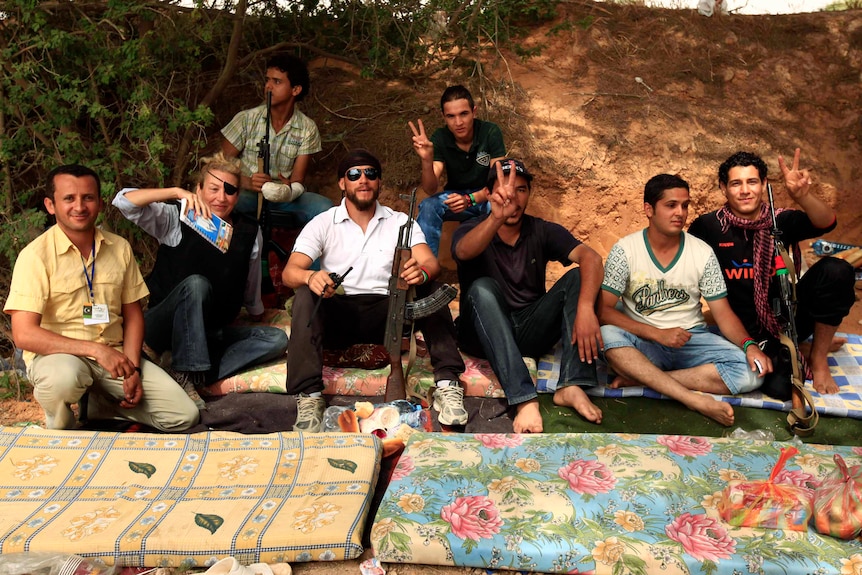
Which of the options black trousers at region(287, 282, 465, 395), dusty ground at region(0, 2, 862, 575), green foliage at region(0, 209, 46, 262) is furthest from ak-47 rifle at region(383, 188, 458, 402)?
green foliage at region(0, 209, 46, 262)

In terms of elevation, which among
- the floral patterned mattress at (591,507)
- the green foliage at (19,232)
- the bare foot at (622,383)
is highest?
the green foliage at (19,232)

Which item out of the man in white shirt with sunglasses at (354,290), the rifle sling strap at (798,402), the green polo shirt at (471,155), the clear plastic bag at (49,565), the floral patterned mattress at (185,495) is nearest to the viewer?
the clear plastic bag at (49,565)

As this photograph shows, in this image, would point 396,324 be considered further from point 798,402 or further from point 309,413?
point 798,402

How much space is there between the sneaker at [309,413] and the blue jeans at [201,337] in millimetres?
572

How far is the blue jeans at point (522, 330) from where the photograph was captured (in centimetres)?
450

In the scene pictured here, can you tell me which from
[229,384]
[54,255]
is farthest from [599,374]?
[54,255]

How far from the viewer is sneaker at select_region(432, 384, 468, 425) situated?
4441 mm

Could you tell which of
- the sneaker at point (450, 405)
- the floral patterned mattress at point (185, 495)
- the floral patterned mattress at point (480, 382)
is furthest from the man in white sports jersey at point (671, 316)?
the floral patterned mattress at point (185, 495)

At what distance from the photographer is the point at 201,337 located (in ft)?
15.4

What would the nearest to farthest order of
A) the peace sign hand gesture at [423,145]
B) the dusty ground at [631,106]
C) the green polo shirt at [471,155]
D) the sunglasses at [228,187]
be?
the sunglasses at [228,187], the peace sign hand gesture at [423,145], the green polo shirt at [471,155], the dusty ground at [631,106]

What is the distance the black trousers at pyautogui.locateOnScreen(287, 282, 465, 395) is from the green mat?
2.09 feet

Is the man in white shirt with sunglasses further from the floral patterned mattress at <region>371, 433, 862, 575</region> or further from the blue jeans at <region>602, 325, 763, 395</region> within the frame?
the blue jeans at <region>602, 325, 763, 395</region>

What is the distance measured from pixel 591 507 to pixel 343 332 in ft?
6.42

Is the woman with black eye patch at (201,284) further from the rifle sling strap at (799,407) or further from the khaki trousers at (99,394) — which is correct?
the rifle sling strap at (799,407)
